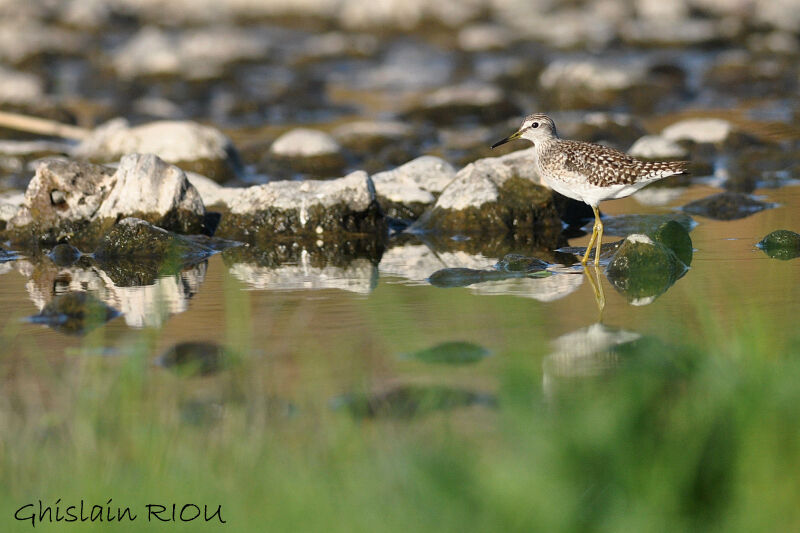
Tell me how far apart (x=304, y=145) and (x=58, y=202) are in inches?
197

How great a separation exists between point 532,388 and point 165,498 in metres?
1.44

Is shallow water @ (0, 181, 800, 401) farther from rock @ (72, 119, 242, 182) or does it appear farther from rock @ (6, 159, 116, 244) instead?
rock @ (72, 119, 242, 182)

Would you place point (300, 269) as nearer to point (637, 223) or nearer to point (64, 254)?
point (64, 254)

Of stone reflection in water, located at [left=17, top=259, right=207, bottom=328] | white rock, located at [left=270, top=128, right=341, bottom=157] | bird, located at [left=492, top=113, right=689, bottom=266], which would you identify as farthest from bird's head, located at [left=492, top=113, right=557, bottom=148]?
white rock, located at [left=270, top=128, right=341, bottom=157]

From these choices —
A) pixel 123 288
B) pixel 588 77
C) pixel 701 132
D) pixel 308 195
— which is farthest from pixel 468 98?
pixel 123 288

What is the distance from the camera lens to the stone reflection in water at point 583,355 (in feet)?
18.6

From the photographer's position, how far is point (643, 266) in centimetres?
845

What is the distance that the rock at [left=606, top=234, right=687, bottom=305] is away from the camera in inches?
325

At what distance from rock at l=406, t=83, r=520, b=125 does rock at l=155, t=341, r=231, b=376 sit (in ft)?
45.6

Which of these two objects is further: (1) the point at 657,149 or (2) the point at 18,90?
(2) the point at 18,90

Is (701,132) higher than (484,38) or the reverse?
the reverse

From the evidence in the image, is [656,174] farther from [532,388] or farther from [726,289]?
[532,388]

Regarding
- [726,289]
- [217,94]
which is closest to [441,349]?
[726,289]

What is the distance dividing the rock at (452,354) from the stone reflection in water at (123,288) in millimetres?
1904
